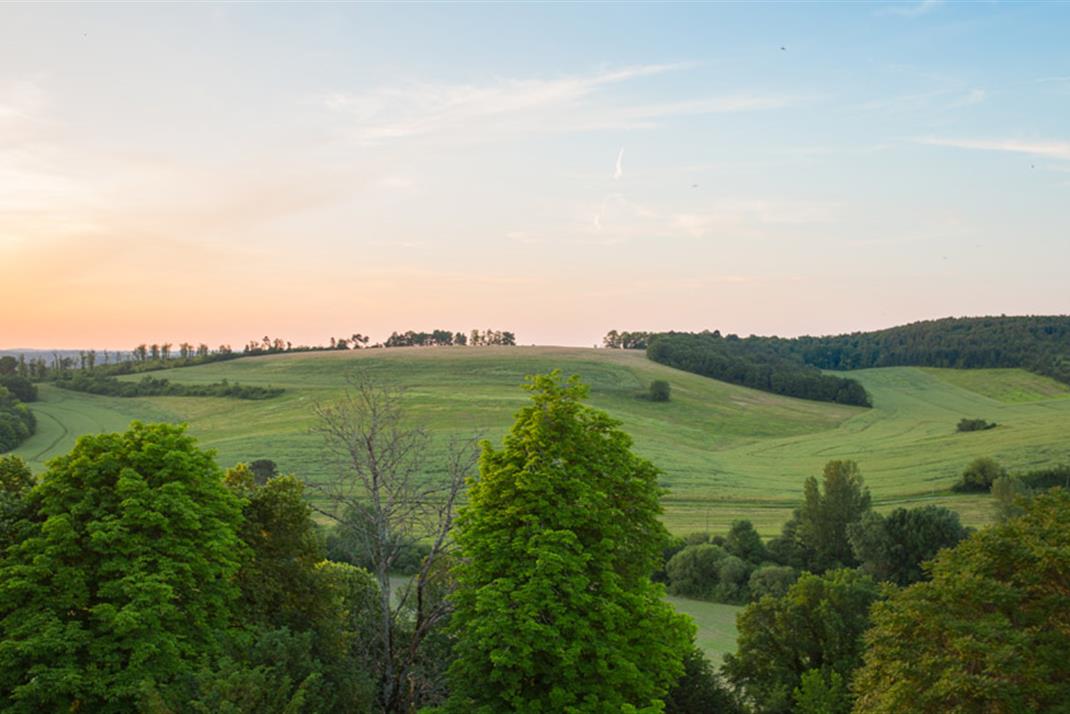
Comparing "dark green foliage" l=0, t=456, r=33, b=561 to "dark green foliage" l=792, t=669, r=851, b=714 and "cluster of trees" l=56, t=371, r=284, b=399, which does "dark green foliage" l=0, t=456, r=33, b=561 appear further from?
"cluster of trees" l=56, t=371, r=284, b=399

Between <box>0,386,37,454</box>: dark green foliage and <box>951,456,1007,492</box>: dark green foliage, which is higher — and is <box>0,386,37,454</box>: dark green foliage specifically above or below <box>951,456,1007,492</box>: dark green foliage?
above

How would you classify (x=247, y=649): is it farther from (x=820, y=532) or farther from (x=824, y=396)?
(x=824, y=396)

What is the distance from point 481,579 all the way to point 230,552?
7926 millimetres

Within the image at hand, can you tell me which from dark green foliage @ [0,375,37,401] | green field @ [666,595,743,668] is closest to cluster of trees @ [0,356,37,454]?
dark green foliage @ [0,375,37,401]

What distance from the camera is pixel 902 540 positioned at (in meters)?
63.8

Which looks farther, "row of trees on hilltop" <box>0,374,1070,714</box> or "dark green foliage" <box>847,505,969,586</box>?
"dark green foliage" <box>847,505,969,586</box>

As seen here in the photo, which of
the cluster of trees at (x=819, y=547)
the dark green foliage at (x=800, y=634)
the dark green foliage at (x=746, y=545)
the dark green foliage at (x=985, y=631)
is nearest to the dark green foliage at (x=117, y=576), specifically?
the dark green foliage at (x=985, y=631)

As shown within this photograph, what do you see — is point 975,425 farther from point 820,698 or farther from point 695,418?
point 820,698

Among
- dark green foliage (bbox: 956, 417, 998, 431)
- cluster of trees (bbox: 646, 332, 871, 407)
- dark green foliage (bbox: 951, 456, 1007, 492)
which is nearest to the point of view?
dark green foliage (bbox: 951, 456, 1007, 492)

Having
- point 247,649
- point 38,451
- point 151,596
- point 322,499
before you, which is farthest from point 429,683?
point 38,451

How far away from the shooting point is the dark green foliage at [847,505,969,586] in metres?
63.0

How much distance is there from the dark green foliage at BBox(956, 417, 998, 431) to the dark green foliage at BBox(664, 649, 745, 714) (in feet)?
349

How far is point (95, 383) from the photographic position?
477ft

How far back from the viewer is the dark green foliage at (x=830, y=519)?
68819mm
